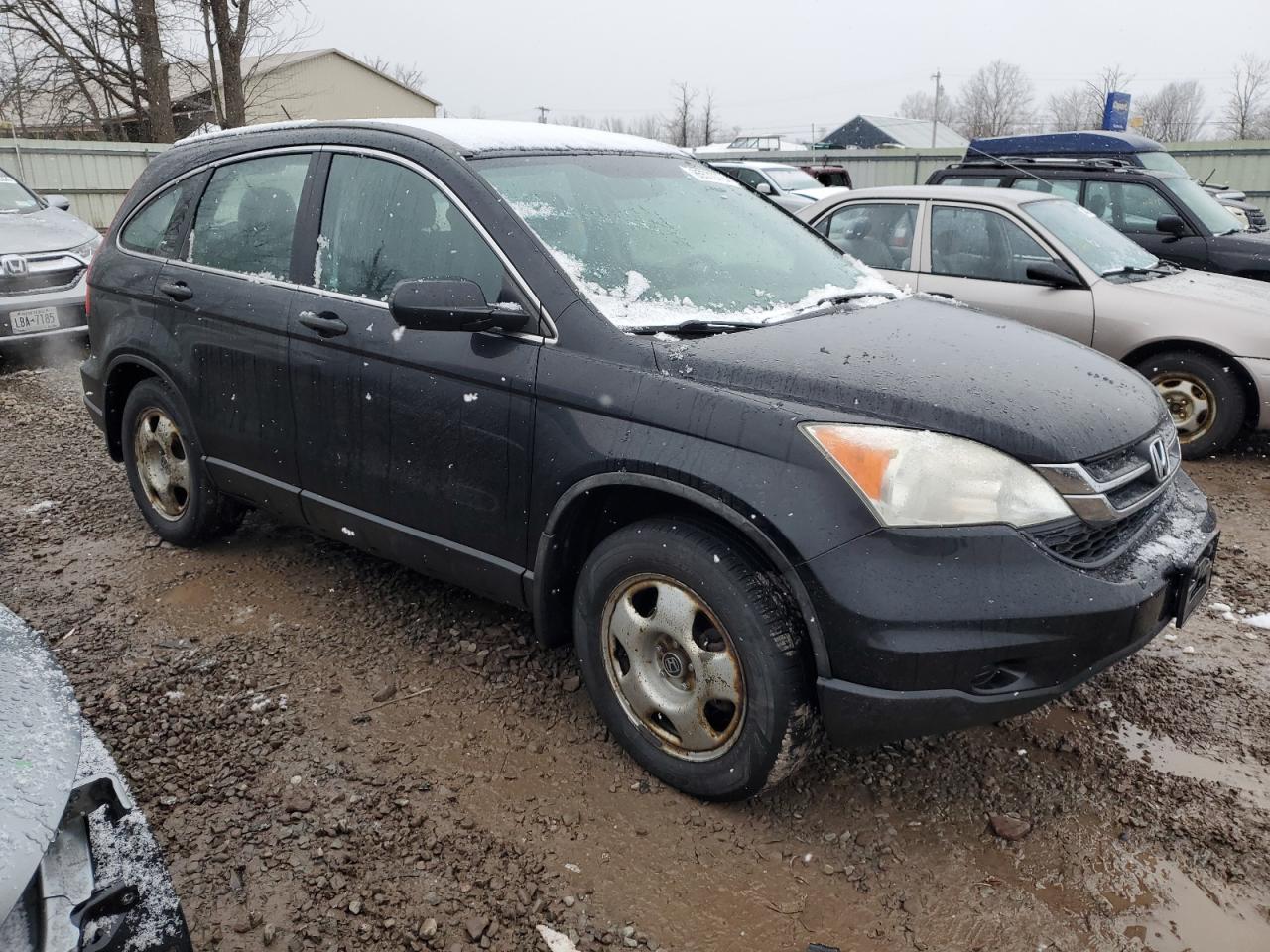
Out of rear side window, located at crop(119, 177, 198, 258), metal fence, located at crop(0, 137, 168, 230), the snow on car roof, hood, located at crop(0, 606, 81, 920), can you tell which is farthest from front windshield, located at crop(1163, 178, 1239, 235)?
→ metal fence, located at crop(0, 137, 168, 230)

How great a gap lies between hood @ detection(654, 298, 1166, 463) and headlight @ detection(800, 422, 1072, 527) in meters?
0.04

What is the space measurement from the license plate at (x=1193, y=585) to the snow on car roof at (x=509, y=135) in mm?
2385

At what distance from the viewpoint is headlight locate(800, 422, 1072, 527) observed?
92.0 inches

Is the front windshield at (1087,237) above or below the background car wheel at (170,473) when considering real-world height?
above

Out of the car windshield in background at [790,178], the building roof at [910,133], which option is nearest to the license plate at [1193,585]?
the car windshield in background at [790,178]

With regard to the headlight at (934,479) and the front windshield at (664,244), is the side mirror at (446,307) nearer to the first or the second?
the front windshield at (664,244)

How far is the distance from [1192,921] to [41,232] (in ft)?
31.5

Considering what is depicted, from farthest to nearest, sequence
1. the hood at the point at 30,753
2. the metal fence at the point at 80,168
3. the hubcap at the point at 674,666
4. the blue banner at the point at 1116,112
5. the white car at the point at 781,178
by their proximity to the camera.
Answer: the blue banner at the point at 1116,112
the metal fence at the point at 80,168
the white car at the point at 781,178
the hubcap at the point at 674,666
the hood at the point at 30,753

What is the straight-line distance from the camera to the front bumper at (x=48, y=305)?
26.2ft

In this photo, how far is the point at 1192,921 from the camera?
2.37 m

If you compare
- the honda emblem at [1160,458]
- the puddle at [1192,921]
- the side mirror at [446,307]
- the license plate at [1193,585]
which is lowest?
the puddle at [1192,921]

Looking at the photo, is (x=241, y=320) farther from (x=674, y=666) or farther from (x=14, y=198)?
(x=14, y=198)

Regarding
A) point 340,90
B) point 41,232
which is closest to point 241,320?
point 41,232

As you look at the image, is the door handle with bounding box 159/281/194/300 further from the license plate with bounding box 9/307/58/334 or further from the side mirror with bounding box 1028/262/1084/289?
the license plate with bounding box 9/307/58/334
